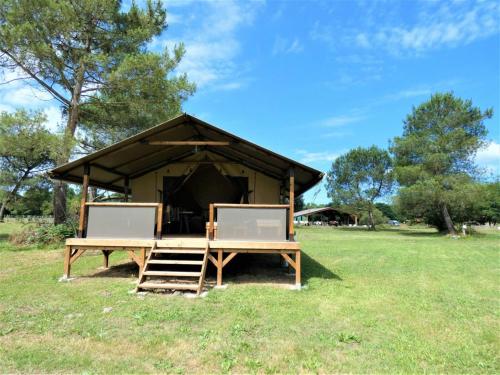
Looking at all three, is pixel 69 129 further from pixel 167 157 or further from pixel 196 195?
pixel 196 195

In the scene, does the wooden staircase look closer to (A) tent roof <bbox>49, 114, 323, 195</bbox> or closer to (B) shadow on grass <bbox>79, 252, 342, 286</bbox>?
(B) shadow on grass <bbox>79, 252, 342, 286</bbox>

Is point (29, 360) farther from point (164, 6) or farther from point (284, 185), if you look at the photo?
point (164, 6)

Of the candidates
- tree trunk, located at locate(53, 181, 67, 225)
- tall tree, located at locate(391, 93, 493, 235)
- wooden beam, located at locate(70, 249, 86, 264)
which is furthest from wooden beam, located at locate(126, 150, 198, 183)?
tall tree, located at locate(391, 93, 493, 235)

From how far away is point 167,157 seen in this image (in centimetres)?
937

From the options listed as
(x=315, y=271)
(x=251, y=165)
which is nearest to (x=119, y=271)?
(x=251, y=165)

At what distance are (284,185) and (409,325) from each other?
594cm

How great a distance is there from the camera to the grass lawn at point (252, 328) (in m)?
3.03

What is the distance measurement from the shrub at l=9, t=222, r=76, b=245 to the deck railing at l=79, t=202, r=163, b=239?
6.69 meters

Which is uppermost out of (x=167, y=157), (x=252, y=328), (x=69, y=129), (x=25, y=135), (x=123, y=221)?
(x=69, y=129)

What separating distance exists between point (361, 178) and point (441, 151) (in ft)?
48.2

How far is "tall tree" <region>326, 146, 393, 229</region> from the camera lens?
120ft

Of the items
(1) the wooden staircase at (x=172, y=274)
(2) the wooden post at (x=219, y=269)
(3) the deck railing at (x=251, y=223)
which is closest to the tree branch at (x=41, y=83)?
(1) the wooden staircase at (x=172, y=274)

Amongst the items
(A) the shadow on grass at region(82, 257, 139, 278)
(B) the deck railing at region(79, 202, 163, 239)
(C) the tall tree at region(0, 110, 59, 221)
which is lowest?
(A) the shadow on grass at region(82, 257, 139, 278)

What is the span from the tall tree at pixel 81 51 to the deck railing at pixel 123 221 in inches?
231
